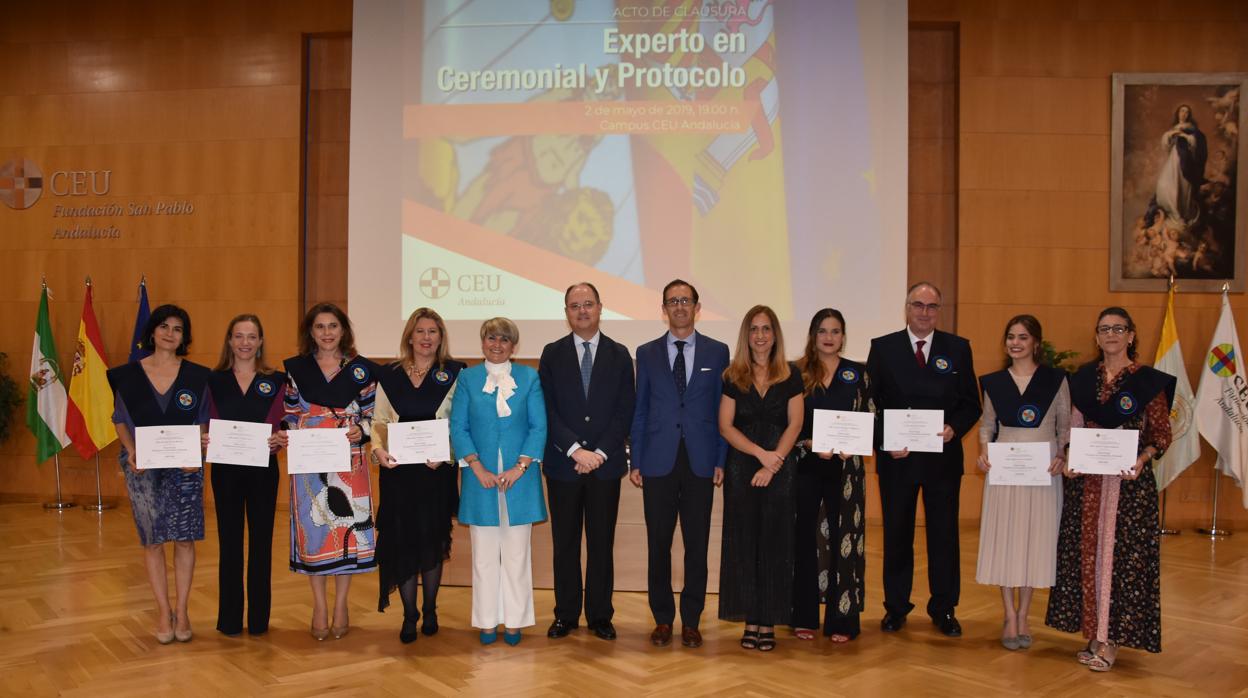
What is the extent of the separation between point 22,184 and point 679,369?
731 cm

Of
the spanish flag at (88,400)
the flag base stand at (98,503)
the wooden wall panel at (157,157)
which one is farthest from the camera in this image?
the wooden wall panel at (157,157)

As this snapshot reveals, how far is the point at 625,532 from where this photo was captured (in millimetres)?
4863

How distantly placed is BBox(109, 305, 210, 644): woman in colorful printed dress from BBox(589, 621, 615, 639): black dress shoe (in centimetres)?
184

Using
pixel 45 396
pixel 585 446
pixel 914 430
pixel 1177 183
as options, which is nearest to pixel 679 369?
pixel 585 446

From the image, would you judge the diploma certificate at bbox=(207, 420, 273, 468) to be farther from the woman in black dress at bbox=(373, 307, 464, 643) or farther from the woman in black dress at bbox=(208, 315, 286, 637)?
the woman in black dress at bbox=(373, 307, 464, 643)

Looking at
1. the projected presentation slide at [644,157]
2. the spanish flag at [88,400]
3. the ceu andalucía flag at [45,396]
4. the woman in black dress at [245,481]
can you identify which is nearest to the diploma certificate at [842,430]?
the woman in black dress at [245,481]

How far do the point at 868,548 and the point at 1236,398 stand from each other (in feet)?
10.7

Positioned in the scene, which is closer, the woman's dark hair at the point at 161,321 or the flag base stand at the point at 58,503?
the woman's dark hair at the point at 161,321

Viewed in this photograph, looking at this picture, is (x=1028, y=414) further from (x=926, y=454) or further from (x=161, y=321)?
(x=161, y=321)

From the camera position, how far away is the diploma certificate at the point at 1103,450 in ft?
11.6

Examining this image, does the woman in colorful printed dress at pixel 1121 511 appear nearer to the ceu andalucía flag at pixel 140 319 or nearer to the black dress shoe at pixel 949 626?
the black dress shoe at pixel 949 626

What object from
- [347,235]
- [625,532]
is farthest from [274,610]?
[347,235]

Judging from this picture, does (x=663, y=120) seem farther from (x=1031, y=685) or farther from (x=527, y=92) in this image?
(x=1031, y=685)

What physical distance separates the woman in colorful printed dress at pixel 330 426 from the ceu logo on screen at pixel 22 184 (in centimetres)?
585
